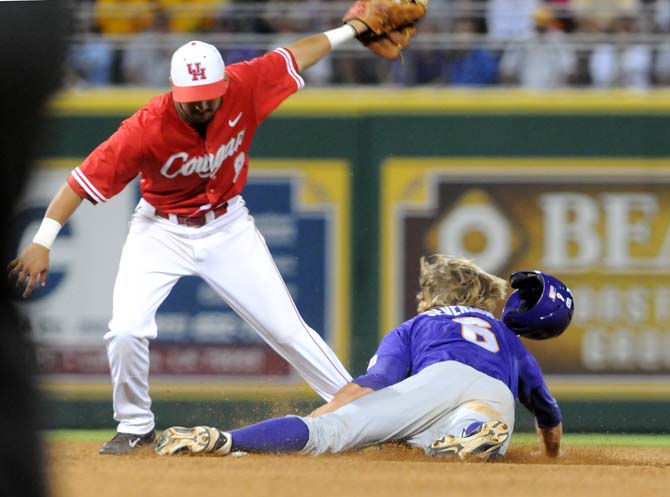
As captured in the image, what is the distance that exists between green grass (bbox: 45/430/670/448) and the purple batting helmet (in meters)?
1.74

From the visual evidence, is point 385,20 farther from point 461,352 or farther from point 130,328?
point 130,328

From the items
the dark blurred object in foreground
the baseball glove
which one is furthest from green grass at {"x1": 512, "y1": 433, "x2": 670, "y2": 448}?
the dark blurred object in foreground

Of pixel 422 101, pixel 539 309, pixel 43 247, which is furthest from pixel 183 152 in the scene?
pixel 422 101

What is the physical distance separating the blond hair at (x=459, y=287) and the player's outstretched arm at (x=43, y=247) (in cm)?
167

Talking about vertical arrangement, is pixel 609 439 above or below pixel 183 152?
below

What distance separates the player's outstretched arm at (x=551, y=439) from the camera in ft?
17.6

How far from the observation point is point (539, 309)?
17.2 ft

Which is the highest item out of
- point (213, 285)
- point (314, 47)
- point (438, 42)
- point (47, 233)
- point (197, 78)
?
point (438, 42)

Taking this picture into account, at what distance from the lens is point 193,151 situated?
213 inches

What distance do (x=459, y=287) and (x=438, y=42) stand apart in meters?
3.12

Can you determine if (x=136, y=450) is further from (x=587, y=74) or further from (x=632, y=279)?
(x=587, y=74)

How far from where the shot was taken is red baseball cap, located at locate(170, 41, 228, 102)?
5246 millimetres

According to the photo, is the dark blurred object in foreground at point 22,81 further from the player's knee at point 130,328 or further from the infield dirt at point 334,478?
the player's knee at point 130,328

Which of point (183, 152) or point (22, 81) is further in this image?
point (183, 152)
